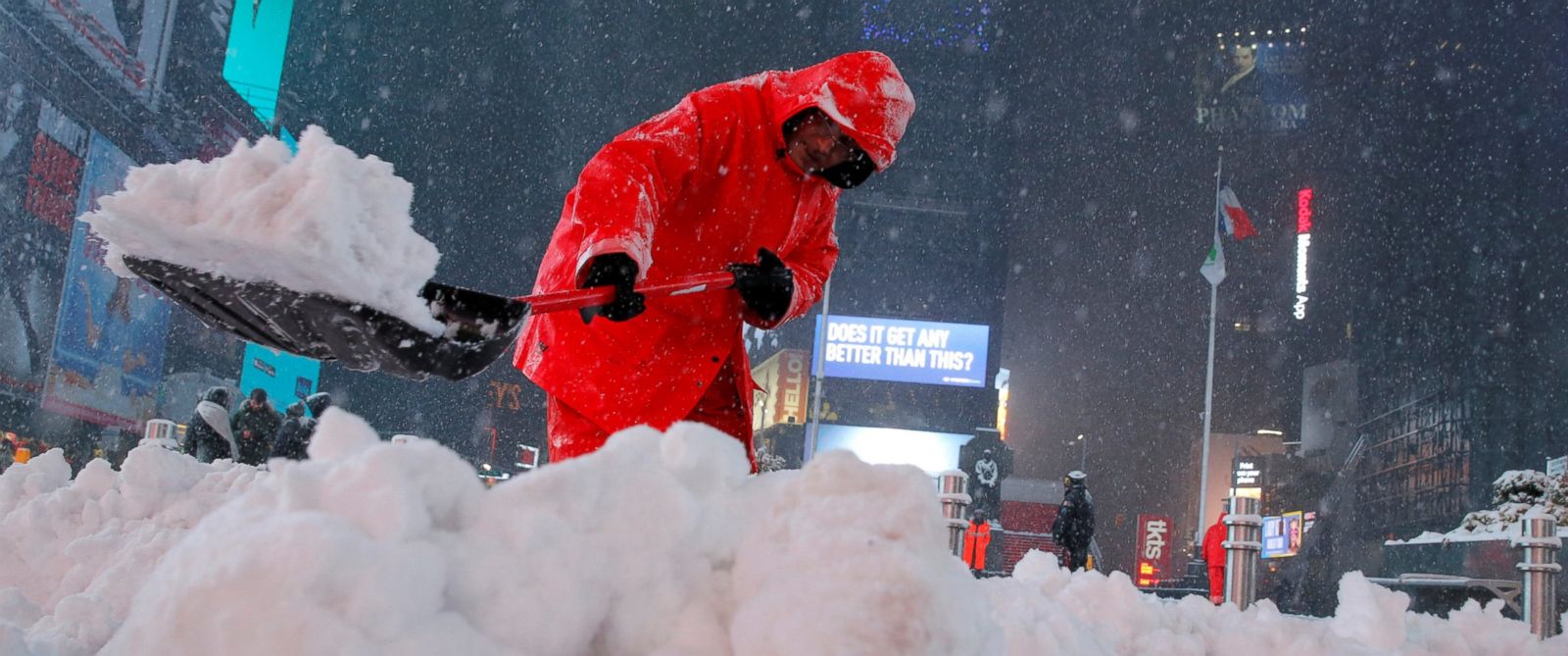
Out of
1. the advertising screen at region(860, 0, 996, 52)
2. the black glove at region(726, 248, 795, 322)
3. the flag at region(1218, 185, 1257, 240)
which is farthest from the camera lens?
the advertising screen at region(860, 0, 996, 52)

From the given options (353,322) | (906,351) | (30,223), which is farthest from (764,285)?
(906,351)

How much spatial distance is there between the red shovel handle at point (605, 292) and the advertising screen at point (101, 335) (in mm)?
19000

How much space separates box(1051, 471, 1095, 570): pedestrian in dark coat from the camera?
12.2 meters

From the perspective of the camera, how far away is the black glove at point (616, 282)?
7.59 feet

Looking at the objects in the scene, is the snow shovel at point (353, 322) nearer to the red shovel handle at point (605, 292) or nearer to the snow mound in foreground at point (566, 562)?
the red shovel handle at point (605, 292)

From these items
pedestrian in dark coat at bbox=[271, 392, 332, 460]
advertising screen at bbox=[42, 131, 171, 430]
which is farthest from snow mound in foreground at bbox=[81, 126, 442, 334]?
advertising screen at bbox=[42, 131, 171, 430]

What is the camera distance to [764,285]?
106 inches

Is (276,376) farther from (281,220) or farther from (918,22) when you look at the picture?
(281,220)

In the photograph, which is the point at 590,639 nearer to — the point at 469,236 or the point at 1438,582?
the point at 1438,582

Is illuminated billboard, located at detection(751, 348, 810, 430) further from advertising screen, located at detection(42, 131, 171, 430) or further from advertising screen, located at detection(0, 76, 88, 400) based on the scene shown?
advertising screen, located at detection(0, 76, 88, 400)

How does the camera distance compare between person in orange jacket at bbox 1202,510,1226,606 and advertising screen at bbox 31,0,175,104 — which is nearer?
person in orange jacket at bbox 1202,510,1226,606

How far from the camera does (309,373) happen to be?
32625mm

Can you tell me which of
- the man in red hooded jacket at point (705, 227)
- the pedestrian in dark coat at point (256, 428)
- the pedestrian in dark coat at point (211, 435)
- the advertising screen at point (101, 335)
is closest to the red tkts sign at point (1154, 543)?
the advertising screen at point (101, 335)

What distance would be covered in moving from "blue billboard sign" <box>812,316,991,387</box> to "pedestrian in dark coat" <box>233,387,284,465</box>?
22433 millimetres
